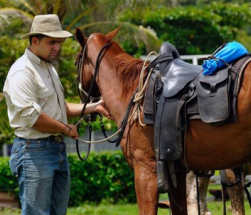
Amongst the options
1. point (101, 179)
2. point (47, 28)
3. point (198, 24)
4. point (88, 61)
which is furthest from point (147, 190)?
point (198, 24)

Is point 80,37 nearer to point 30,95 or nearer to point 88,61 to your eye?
point 88,61

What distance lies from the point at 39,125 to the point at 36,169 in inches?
15.5

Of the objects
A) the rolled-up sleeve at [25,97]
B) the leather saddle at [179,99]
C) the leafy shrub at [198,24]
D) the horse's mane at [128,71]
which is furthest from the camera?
the leafy shrub at [198,24]

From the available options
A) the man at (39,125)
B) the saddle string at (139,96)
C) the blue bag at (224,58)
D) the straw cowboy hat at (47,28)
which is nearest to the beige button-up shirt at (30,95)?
the man at (39,125)

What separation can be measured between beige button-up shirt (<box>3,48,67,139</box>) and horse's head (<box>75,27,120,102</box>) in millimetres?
484

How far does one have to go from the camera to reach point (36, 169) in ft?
20.0

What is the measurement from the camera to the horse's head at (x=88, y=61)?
6797 millimetres

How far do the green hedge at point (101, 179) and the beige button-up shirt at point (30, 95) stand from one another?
725 centimetres

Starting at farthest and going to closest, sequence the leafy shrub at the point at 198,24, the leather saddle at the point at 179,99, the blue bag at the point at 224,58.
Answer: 1. the leafy shrub at the point at 198,24
2. the blue bag at the point at 224,58
3. the leather saddle at the point at 179,99

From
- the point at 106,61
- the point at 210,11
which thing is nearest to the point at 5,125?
the point at 106,61

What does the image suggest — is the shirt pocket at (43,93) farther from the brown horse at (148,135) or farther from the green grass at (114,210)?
the green grass at (114,210)

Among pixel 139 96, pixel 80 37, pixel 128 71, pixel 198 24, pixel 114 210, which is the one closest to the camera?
pixel 139 96

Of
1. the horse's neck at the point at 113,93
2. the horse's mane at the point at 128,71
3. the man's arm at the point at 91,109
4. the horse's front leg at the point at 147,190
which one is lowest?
the horse's front leg at the point at 147,190

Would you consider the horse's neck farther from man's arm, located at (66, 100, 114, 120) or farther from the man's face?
the man's face
